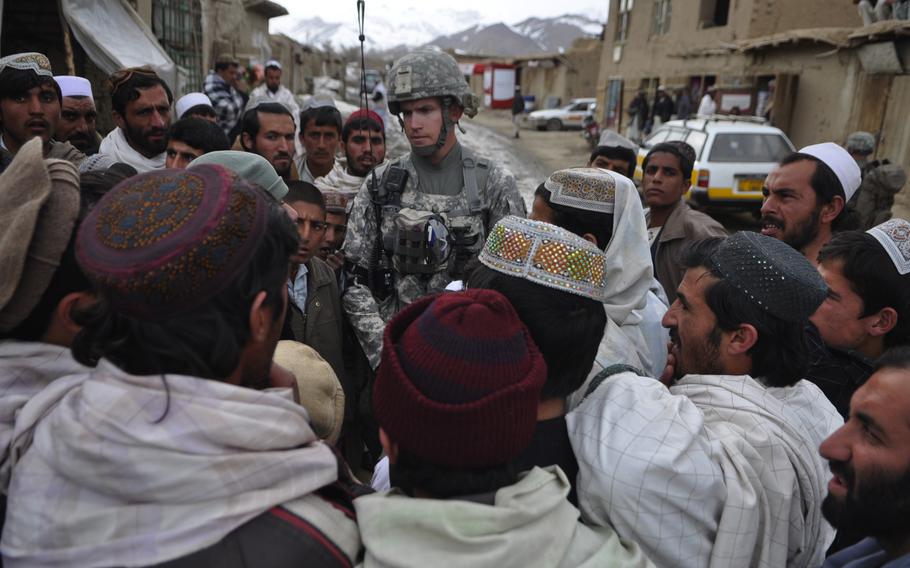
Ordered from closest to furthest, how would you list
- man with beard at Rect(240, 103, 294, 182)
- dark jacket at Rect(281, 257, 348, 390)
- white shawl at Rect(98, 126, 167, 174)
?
dark jacket at Rect(281, 257, 348, 390) → white shawl at Rect(98, 126, 167, 174) → man with beard at Rect(240, 103, 294, 182)

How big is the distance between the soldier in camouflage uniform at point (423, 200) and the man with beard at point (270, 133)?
3.85 ft

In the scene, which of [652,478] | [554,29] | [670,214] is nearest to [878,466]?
[652,478]

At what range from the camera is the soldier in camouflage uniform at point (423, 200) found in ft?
8.95

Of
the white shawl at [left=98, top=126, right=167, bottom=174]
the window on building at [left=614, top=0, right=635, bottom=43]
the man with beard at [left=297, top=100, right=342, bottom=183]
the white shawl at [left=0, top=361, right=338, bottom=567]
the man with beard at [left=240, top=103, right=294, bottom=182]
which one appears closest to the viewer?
the white shawl at [left=0, top=361, right=338, bottom=567]

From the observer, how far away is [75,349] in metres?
1.09

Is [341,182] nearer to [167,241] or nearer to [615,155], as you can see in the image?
[615,155]

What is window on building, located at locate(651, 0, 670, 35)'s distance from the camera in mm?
21500

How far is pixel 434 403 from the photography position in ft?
3.34

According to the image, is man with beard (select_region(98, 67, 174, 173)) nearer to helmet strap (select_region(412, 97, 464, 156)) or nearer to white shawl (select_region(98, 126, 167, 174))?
white shawl (select_region(98, 126, 167, 174))

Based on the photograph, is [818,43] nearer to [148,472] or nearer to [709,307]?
[709,307]

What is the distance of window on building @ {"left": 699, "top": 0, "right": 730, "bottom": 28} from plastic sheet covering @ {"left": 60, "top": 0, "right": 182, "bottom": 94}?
1694 centimetres

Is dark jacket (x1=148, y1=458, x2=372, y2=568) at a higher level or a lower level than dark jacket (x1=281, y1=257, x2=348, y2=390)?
higher

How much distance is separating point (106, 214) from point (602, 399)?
3.48ft

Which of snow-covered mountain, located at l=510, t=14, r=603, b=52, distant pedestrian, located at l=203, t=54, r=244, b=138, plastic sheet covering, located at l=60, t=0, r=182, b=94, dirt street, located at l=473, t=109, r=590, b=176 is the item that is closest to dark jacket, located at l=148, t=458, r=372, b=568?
distant pedestrian, located at l=203, t=54, r=244, b=138
